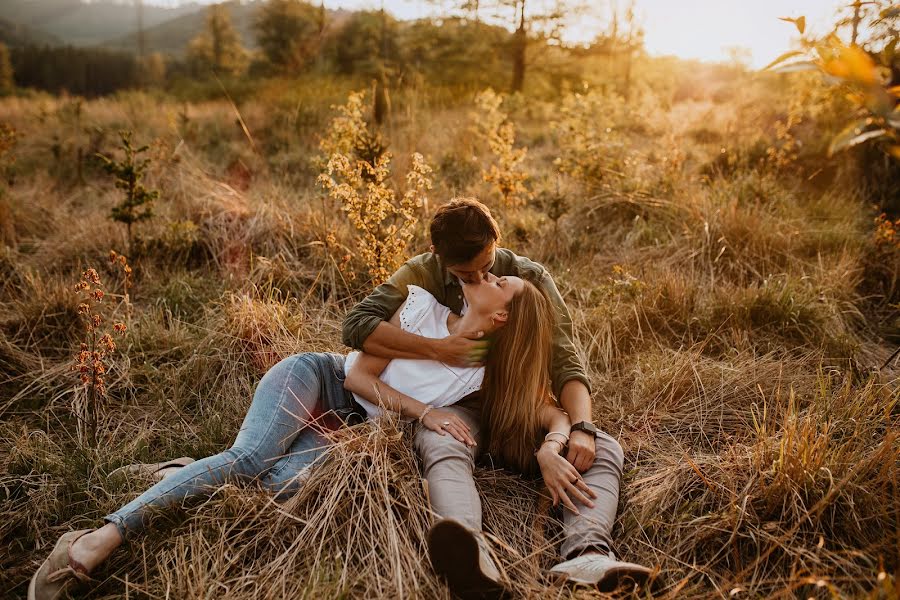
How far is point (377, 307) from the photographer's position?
2.50 m

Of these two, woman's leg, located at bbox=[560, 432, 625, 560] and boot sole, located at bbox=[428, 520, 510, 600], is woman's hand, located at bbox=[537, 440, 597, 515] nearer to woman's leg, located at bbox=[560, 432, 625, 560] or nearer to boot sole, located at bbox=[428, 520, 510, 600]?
woman's leg, located at bbox=[560, 432, 625, 560]

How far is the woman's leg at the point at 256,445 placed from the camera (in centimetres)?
191

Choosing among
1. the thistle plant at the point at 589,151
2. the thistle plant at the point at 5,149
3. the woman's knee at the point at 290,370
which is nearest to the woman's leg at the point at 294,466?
the woman's knee at the point at 290,370

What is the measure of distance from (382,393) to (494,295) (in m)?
0.61

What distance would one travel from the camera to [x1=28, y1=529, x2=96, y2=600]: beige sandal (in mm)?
1787

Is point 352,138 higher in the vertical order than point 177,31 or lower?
lower

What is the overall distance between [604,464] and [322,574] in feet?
3.64

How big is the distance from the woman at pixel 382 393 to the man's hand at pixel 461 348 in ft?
0.12

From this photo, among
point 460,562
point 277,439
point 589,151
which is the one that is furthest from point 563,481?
point 589,151

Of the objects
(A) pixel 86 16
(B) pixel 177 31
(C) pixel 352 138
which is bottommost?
(C) pixel 352 138

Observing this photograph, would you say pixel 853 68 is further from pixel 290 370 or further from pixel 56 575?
pixel 56 575

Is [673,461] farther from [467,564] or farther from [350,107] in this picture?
[350,107]

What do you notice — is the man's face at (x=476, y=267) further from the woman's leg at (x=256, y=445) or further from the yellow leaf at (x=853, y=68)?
the yellow leaf at (x=853, y=68)

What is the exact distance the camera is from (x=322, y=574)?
1.81 meters
